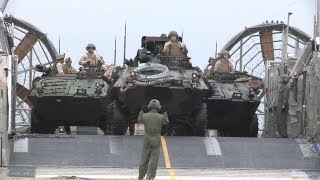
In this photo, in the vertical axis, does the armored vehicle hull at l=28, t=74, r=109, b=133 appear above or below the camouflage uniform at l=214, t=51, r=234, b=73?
below

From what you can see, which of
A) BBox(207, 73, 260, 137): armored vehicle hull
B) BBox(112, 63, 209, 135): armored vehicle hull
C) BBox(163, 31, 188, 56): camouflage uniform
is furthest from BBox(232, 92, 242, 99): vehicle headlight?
BBox(112, 63, 209, 135): armored vehicle hull

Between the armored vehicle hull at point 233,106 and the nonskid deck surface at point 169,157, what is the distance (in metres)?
3.39

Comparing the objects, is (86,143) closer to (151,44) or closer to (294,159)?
(294,159)

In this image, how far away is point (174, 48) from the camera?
18.2m

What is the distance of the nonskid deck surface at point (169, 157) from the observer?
517 inches

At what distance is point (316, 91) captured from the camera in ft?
49.9

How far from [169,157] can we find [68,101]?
5288 millimetres

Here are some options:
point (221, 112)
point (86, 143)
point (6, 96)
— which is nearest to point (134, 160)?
point (86, 143)

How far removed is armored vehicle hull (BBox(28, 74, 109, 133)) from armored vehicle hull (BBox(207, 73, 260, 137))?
8.36ft

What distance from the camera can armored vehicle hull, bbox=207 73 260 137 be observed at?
61.4 ft

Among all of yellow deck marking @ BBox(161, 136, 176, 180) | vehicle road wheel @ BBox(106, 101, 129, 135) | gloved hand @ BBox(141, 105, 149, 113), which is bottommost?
yellow deck marking @ BBox(161, 136, 176, 180)

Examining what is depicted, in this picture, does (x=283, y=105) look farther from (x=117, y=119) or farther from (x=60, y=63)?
(x=60, y=63)

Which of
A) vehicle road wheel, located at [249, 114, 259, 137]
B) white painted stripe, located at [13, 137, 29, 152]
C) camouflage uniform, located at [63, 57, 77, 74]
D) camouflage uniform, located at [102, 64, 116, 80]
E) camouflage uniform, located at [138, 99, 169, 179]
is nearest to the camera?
camouflage uniform, located at [138, 99, 169, 179]

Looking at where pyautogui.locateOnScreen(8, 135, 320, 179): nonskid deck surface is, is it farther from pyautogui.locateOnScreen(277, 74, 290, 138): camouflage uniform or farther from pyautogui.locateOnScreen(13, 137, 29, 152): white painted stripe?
pyautogui.locateOnScreen(277, 74, 290, 138): camouflage uniform
